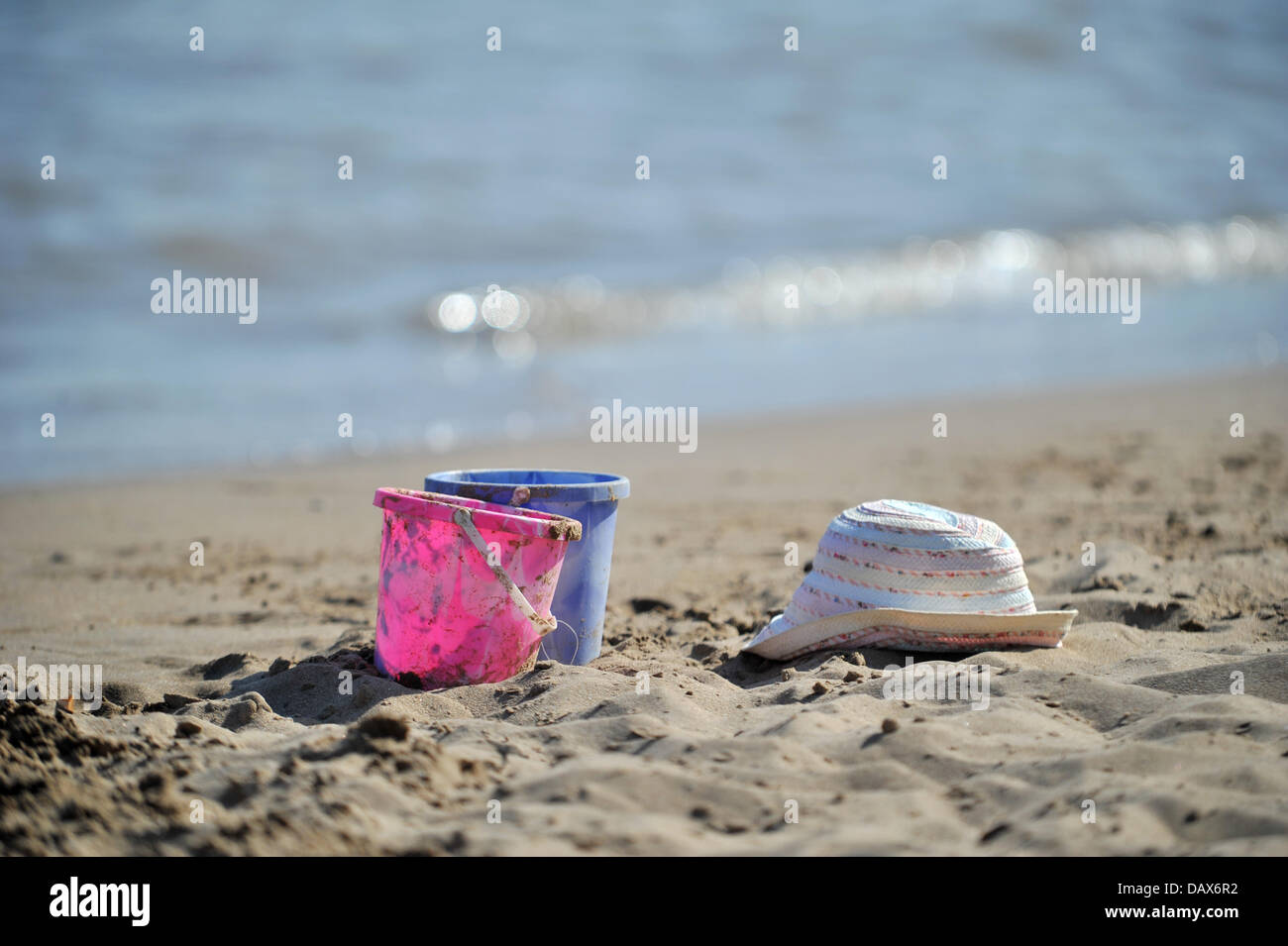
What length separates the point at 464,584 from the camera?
3371 millimetres

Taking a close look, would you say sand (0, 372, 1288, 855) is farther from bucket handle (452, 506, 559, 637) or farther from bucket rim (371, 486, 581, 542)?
bucket rim (371, 486, 581, 542)

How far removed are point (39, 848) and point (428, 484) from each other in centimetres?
161

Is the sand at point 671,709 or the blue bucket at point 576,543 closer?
the sand at point 671,709

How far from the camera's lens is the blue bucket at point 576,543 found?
359 cm

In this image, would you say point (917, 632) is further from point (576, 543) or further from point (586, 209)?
point (586, 209)

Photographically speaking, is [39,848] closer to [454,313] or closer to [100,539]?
[100,539]

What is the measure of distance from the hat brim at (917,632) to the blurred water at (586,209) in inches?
208

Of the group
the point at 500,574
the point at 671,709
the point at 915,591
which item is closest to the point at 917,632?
the point at 915,591

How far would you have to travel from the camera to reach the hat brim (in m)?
3.69

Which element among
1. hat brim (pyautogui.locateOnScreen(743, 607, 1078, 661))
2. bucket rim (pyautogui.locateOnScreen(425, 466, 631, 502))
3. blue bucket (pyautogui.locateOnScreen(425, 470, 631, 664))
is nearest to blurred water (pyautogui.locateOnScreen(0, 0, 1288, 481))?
bucket rim (pyautogui.locateOnScreen(425, 466, 631, 502))

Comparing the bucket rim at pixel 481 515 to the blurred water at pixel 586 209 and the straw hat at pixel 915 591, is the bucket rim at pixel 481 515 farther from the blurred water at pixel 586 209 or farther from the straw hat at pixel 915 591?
the blurred water at pixel 586 209

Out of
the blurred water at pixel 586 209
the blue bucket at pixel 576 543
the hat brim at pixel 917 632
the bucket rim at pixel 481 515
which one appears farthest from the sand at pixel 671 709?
the blurred water at pixel 586 209

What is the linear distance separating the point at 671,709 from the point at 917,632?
1.00m

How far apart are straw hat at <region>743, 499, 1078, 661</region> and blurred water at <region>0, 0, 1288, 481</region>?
5305 mm
